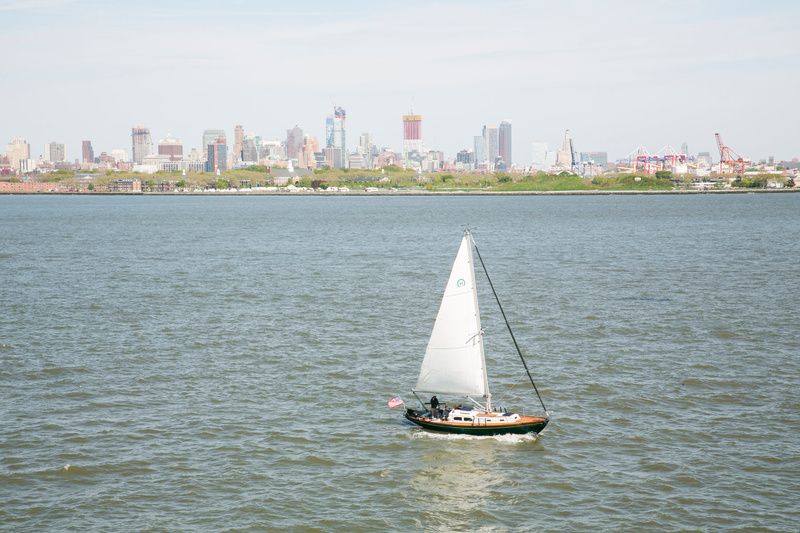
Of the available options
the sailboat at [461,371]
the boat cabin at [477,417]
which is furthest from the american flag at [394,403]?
the boat cabin at [477,417]

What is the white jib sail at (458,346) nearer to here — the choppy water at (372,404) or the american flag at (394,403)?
the american flag at (394,403)

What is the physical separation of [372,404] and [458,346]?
576cm

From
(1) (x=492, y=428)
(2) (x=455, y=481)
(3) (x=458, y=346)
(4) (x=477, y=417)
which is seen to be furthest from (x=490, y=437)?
(2) (x=455, y=481)

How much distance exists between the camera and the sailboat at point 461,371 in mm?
33406

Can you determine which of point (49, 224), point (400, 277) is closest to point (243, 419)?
point (400, 277)

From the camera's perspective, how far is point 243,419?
3584 cm

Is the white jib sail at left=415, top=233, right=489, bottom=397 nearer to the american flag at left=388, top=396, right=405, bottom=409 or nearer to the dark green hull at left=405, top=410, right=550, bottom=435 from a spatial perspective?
the american flag at left=388, top=396, right=405, bottom=409

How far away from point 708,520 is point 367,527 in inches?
387

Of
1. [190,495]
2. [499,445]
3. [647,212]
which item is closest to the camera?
[190,495]

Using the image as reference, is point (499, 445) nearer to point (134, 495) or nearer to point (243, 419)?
point (243, 419)

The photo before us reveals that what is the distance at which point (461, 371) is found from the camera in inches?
1351

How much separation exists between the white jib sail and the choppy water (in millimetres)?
2061

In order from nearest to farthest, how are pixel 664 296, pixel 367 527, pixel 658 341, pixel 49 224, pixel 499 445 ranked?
1. pixel 367 527
2. pixel 499 445
3. pixel 658 341
4. pixel 664 296
5. pixel 49 224

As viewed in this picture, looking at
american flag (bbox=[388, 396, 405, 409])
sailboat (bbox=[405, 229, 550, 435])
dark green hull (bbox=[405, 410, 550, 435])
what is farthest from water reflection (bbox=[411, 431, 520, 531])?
american flag (bbox=[388, 396, 405, 409])
